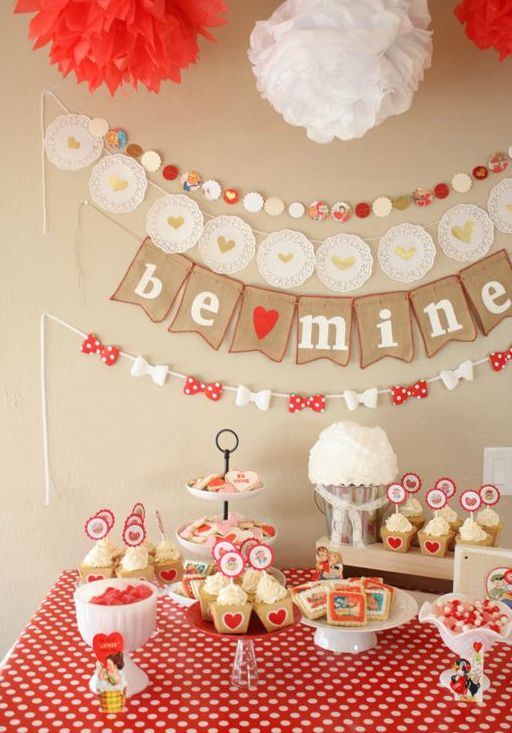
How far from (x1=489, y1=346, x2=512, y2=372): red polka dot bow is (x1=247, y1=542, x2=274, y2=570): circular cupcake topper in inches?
32.4

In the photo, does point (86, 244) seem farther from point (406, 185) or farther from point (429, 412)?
point (429, 412)

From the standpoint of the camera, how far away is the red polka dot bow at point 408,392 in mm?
1875

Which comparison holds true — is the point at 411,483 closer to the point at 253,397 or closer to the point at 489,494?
the point at 489,494

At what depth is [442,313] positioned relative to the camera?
1.87 m

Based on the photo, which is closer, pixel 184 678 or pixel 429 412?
pixel 184 678

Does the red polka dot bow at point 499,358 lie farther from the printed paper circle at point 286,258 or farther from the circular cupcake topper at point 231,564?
the circular cupcake topper at point 231,564

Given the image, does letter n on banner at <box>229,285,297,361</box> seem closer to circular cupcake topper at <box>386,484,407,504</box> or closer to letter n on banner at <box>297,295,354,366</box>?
letter n on banner at <box>297,295,354,366</box>

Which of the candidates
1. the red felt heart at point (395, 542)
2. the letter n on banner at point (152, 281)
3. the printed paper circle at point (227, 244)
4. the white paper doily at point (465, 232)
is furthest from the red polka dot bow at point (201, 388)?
the white paper doily at point (465, 232)

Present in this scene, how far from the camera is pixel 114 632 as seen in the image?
1.27m

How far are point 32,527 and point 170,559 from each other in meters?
0.44

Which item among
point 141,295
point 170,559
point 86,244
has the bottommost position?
point 170,559

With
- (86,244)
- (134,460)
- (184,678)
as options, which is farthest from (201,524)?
(86,244)

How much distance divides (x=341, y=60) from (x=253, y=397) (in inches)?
30.6

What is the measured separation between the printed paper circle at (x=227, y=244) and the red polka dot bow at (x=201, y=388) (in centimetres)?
27
